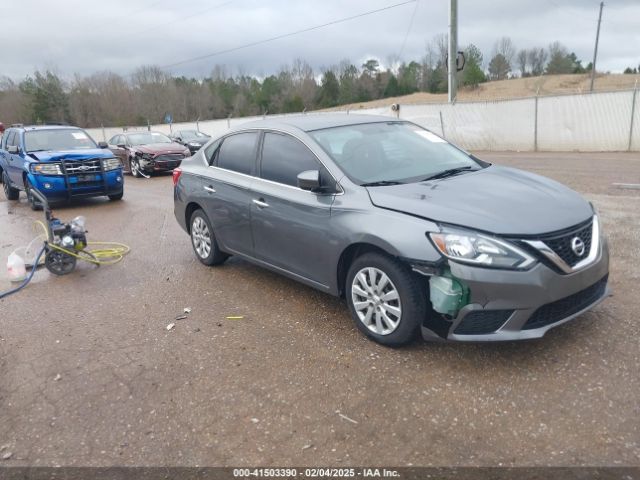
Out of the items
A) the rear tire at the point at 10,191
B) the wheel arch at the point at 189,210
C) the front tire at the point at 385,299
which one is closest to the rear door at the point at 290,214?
the front tire at the point at 385,299

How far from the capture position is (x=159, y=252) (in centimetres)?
706

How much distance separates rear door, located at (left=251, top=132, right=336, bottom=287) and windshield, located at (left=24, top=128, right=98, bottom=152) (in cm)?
824

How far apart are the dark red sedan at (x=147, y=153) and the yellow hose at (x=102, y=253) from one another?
9233 mm

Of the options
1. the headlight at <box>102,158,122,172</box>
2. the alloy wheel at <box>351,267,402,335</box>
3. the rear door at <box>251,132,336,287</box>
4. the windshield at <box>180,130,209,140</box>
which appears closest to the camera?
the alloy wheel at <box>351,267,402,335</box>

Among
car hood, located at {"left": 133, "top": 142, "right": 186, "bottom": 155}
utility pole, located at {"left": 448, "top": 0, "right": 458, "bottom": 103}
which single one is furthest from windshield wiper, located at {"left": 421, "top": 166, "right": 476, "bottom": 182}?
utility pole, located at {"left": 448, "top": 0, "right": 458, "bottom": 103}

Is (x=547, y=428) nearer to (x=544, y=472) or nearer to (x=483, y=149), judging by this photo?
(x=544, y=472)

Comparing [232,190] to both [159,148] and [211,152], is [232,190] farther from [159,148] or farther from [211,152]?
[159,148]

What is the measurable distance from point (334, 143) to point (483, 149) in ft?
59.7

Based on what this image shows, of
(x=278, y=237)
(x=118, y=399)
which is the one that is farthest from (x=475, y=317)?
(x=118, y=399)

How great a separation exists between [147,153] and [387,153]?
13476 mm

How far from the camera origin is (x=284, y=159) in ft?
15.8

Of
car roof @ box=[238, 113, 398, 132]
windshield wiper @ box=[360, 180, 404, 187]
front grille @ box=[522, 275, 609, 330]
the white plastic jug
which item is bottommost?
the white plastic jug

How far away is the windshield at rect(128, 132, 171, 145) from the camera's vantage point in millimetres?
17891

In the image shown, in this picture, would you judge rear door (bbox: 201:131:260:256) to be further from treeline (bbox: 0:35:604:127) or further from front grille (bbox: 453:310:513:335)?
treeline (bbox: 0:35:604:127)
